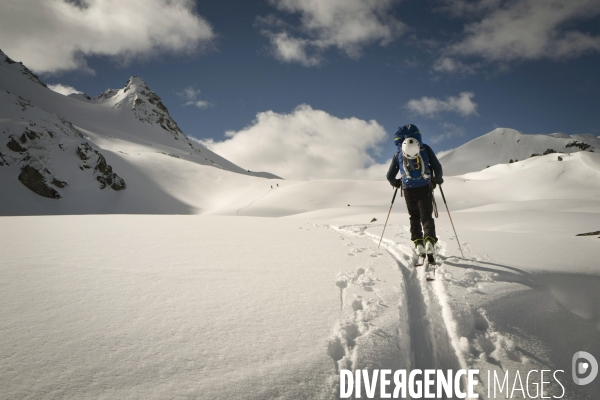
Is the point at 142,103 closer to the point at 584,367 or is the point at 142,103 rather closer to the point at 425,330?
the point at 425,330

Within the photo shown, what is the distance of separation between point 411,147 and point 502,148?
547 ft

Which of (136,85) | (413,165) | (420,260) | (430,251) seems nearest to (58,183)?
(413,165)

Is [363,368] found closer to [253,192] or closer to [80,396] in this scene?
[80,396]

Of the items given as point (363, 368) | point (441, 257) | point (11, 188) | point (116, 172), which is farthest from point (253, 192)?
point (363, 368)

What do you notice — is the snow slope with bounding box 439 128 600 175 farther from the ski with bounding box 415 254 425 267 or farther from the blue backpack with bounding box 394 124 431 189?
the ski with bounding box 415 254 425 267

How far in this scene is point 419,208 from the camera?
17.6 feet

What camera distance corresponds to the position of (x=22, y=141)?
34.9 meters

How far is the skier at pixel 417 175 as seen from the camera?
17.2 ft

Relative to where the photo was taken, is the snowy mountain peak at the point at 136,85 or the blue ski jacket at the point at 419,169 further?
the snowy mountain peak at the point at 136,85

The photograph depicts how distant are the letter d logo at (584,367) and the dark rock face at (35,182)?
45231mm

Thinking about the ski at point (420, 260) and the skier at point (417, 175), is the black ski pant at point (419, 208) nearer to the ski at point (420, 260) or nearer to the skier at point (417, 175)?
the skier at point (417, 175)

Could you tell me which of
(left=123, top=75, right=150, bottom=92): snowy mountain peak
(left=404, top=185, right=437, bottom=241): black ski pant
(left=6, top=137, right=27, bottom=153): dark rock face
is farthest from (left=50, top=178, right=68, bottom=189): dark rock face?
(left=123, top=75, right=150, bottom=92): snowy mountain peak

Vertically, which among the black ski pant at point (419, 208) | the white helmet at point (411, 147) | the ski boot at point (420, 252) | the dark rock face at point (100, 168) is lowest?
the ski boot at point (420, 252)

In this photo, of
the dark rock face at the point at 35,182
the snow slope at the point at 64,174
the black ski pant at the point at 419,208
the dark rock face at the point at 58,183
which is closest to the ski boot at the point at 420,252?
the black ski pant at the point at 419,208
